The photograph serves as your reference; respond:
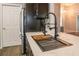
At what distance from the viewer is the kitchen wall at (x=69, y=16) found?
170 centimetres

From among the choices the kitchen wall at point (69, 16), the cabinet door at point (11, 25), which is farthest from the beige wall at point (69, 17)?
the cabinet door at point (11, 25)

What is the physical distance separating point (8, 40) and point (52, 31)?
0.61 metres

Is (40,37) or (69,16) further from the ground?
(69,16)

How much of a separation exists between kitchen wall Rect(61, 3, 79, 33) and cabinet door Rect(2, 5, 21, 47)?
0.60m

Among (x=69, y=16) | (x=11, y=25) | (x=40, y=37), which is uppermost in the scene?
(x=69, y=16)

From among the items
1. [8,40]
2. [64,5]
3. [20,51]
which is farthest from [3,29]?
[64,5]

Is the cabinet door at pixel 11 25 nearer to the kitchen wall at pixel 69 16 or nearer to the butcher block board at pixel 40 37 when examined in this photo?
the butcher block board at pixel 40 37

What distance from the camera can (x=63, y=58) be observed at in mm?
1654

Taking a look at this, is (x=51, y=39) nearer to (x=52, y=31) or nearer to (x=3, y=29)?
(x=52, y=31)

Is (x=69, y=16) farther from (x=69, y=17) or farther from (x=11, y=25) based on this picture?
(x=11, y=25)

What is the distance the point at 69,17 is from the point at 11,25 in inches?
30.8

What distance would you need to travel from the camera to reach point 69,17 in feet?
5.65

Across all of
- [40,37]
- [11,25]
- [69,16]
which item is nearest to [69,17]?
[69,16]

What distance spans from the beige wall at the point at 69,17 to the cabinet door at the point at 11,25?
23.9 inches
